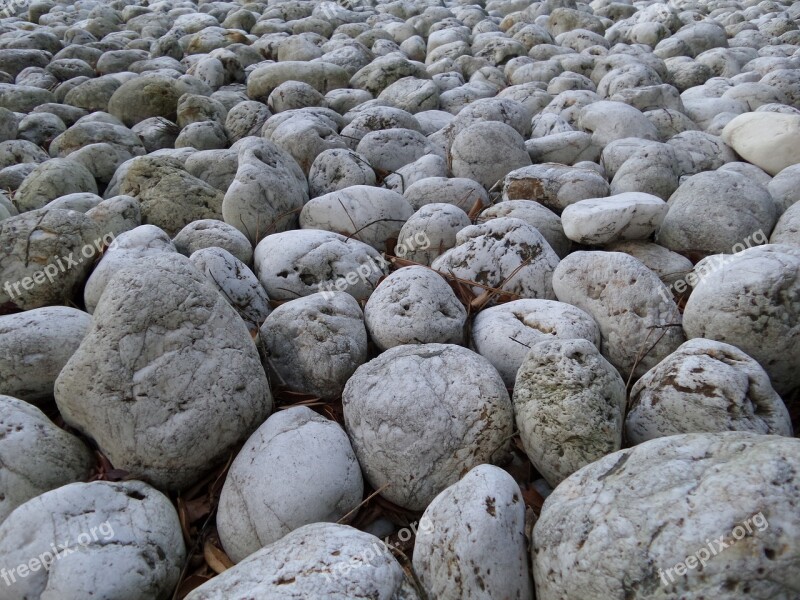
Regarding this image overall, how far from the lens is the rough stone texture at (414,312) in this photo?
262 centimetres

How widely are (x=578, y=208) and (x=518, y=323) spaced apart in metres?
0.87

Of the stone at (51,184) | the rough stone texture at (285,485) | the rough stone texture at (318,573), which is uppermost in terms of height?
the stone at (51,184)

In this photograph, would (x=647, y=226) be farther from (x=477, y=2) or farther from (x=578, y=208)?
(x=477, y=2)

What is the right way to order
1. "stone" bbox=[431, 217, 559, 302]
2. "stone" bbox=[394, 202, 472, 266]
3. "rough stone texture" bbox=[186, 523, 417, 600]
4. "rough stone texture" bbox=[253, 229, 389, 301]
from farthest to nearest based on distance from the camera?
1. "stone" bbox=[394, 202, 472, 266]
2. "rough stone texture" bbox=[253, 229, 389, 301]
3. "stone" bbox=[431, 217, 559, 302]
4. "rough stone texture" bbox=[186, 523, 417, 600]

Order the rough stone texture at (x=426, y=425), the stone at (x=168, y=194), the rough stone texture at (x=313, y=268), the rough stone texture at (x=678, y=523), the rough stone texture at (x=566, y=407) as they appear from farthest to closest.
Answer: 1. the stone at (x=168, y=194)
2. the rough stone texture at (x=313, y=268)
3. the rough stone texture at (x=426, y=425)
4. the rough stone texture at (x=566, y=407)
5. the rough stone texture at (x=678, y=523)

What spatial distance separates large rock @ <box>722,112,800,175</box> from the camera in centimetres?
381

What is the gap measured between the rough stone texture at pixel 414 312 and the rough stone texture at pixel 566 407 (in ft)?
1.65

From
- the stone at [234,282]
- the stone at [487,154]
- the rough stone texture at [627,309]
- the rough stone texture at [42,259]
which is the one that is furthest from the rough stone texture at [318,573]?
the stone at [487,154]

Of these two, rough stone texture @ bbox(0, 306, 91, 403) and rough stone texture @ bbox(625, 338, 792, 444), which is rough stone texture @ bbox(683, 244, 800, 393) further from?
rough stone texture @ bbox(0, 306, 91, 403)

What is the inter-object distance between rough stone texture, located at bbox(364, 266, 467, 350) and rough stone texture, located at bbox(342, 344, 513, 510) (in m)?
0.29

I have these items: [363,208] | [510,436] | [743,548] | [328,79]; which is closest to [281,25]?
[328,79]

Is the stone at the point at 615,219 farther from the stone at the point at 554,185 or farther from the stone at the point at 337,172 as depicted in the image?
the stone at the point at 337,172

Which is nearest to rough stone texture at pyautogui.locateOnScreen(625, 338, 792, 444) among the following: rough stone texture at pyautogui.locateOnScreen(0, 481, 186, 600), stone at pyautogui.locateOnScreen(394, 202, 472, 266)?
stone at pyautogui.locateOnScreen(394, 202, 472, 266)

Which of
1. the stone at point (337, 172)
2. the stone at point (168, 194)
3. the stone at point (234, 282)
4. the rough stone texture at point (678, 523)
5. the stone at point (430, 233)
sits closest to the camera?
the rough stone texture at point (678, 523)
